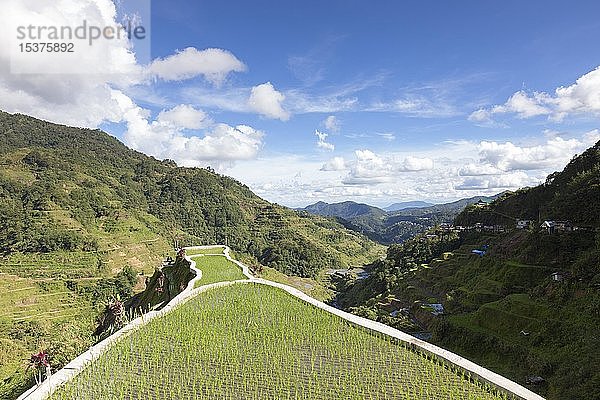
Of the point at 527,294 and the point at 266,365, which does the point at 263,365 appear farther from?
the point at 527,294

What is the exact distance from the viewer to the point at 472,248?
2084 inches

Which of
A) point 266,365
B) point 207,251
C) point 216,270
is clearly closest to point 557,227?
point 216,270

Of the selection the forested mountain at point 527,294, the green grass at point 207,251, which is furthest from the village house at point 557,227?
the green grass at point 207,251

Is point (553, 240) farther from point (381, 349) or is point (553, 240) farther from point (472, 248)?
point (381, 349)

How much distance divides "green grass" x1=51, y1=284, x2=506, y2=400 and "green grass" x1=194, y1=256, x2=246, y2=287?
740cm

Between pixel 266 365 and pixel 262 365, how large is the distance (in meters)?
0.09

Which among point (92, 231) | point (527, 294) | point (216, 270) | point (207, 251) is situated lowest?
point (527, 294)

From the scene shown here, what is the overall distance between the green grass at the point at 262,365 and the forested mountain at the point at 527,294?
13.8m

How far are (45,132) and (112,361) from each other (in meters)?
162

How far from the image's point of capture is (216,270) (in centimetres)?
2184

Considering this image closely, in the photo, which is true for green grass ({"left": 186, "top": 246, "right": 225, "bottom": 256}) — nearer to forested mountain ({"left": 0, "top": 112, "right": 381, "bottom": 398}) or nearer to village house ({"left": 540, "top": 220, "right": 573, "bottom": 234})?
forested mountain ({"left": 0, "top": 112, "right": 381, "bottom": 398})

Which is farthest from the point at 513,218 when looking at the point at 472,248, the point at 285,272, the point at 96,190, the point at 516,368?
the point at 96,190

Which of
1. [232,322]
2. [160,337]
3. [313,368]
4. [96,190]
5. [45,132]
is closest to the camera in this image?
[313,368]

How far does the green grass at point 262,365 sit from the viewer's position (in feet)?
23.7
